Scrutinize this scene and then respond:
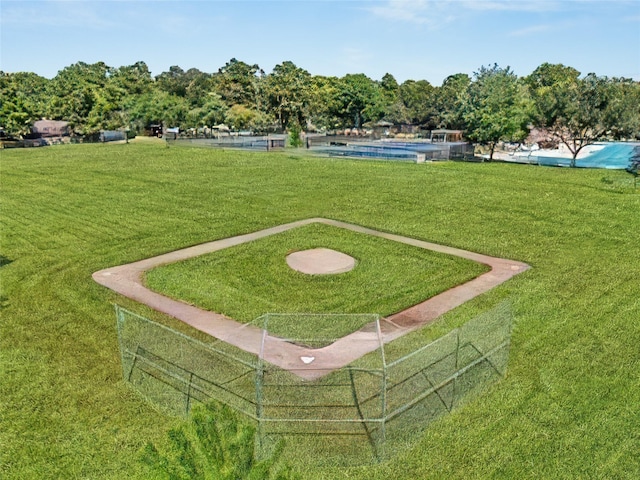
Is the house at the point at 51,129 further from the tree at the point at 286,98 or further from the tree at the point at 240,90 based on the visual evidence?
the tree at the point at 286,98

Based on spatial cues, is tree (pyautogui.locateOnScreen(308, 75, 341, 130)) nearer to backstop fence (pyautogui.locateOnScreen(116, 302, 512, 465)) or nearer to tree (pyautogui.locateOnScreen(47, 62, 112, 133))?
tree (pyautogui.locateOnScreen(47, 62, 112, 133))

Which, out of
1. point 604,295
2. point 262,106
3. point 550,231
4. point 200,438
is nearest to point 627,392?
point 604,295

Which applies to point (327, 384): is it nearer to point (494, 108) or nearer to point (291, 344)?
point (291, 344)

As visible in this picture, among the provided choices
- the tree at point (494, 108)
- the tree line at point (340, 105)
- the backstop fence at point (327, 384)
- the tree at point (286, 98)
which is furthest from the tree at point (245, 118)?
the backstop fence at point (327, 384)

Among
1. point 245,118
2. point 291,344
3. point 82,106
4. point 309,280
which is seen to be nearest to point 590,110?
point 309,280

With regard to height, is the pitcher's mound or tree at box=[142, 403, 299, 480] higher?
tree at box=[142, 403, 299, 480]

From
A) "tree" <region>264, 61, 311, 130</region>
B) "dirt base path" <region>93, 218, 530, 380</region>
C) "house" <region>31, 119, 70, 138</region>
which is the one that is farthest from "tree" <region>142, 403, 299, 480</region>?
"house" <region>31, 119, 70, 138</region>

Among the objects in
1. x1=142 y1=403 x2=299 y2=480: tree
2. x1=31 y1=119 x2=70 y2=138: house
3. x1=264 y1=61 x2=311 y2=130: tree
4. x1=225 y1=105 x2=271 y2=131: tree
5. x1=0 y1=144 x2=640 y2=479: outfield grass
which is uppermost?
x1=264 y1=61 x2=311 y2=130: tree
